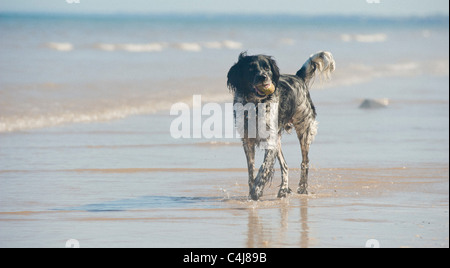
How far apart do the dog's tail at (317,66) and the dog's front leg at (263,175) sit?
135 centimetres

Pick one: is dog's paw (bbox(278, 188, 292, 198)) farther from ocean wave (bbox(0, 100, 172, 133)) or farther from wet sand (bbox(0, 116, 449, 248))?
ocean wave (bbox(0, 100, 172, 133))

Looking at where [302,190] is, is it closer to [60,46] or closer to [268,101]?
[268,101]

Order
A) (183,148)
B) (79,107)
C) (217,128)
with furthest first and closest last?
1. (79,107)
2. (217,128)
3. (183,148)

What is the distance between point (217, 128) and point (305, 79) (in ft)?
12.5

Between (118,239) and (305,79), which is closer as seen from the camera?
(118,239)

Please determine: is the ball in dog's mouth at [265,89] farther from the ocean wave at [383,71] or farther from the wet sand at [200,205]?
the ocean wave at [383,71]

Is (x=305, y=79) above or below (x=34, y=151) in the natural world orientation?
above

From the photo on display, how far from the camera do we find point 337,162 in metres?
9.96

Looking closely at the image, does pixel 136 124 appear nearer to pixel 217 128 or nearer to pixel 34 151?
pixel 217 128

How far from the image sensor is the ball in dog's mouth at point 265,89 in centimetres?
772

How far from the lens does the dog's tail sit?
8.91m
